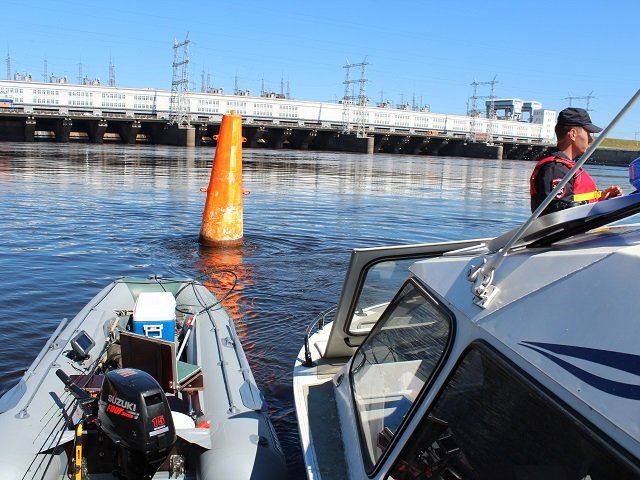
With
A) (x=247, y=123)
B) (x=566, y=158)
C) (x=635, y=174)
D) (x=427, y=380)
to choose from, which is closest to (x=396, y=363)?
(x=427, y=380)

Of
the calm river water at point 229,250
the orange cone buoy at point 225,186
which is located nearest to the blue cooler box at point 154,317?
the calm river water at point 229,250

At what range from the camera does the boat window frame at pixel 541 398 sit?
5.11 feet

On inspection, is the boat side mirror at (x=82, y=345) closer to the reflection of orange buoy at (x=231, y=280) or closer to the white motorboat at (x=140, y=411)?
the white motorboat at (x=140, y=411)

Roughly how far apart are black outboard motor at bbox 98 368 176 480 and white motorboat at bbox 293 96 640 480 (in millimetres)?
772

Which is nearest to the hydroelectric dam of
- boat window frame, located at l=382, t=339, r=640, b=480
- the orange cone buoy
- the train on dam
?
the train on dam

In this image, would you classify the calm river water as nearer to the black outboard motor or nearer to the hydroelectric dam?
the black outboard motor

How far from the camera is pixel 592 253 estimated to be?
78.5 inches

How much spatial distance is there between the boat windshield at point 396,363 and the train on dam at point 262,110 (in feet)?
244

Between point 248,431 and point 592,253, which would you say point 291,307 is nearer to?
point 248,431

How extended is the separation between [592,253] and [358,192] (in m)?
26.2

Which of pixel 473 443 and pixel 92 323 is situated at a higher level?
pixel 473 443

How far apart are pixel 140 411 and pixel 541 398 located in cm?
229

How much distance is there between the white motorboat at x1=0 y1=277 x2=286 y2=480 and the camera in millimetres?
3521

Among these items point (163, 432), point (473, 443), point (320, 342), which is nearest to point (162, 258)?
point (320, 342)
